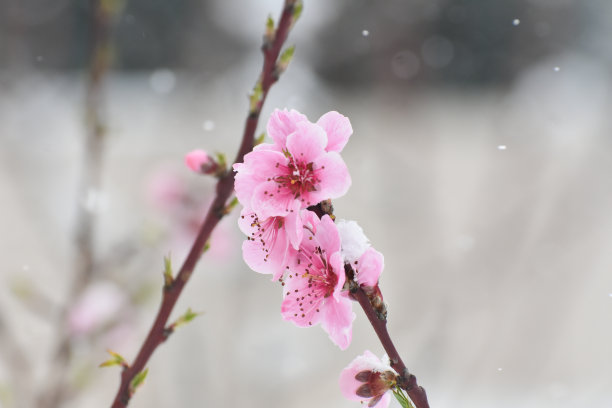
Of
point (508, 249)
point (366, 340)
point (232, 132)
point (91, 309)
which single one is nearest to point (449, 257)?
point (508, 249)

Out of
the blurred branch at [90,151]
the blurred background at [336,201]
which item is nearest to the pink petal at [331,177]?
the blurred background at [336,201]

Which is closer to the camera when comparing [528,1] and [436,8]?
[528,1]

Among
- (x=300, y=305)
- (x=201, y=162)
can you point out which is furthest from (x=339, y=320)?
(x=201, y=162)

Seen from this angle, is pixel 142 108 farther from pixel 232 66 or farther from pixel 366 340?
pixel 366 340

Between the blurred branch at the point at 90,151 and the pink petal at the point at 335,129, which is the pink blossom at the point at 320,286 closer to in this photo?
the pink petal at the point at 335,129

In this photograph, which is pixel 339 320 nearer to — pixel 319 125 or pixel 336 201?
pixel 319 125
